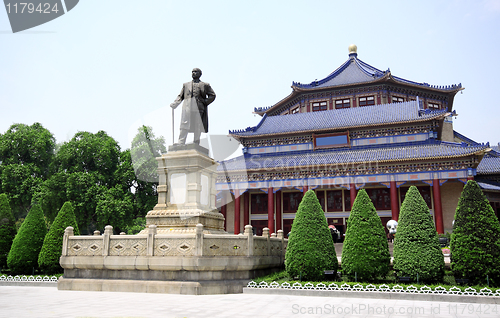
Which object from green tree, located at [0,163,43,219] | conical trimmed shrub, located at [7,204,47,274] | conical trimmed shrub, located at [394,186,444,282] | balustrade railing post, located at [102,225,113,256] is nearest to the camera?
conical trimmed shrub, located at [394,186,444,282]

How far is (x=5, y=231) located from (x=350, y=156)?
25.9 meters

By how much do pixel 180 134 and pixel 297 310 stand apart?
758cm

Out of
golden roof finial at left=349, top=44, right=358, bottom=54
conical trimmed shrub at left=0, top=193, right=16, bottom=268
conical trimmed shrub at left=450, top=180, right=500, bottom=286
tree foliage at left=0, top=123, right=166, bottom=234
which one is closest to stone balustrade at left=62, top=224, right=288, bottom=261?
conical trimmed shrub at left=450, top=180, right=500, bottom=286

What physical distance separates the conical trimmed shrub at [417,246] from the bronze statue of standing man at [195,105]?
742 cm

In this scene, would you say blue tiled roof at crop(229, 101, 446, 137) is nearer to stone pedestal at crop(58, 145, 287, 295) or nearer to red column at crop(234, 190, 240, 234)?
red column at crop(234, 190, 240, 234)

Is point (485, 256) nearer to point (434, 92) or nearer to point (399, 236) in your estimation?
point (399, 236)

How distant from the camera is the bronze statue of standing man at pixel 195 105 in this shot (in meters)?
13.8

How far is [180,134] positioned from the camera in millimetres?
13766

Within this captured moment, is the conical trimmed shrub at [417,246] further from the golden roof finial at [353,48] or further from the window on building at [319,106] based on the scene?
the golden roof finial at [353,48]

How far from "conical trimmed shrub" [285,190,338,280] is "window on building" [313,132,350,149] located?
924 inches

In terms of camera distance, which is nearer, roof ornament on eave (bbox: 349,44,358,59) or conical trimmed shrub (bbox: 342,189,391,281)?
conical trimmed shrub (bbox: 342,189,391,281)

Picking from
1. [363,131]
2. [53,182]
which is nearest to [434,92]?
[363,131]

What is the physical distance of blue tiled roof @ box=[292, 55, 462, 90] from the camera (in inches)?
1676

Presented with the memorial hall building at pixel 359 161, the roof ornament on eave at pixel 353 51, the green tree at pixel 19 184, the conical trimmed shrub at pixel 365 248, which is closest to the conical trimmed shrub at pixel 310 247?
the conical trimmed shrub at pixel 365 248
